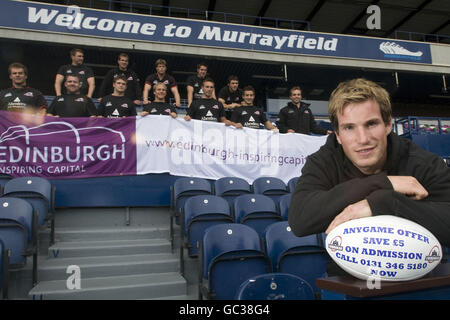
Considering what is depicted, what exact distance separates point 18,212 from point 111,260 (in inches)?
41.0

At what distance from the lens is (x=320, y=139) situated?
20.0 feet

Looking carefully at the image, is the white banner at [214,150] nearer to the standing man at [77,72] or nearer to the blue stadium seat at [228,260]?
the standing man at [77,72]

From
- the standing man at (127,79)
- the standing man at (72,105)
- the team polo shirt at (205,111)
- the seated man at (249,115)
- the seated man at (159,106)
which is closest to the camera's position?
the standing man at (72,105)

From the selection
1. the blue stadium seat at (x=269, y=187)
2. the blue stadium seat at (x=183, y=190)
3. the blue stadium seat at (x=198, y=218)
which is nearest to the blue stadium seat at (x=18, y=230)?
the blue stadium seat at (x=198, y=218)

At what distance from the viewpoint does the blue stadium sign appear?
28.3 feet

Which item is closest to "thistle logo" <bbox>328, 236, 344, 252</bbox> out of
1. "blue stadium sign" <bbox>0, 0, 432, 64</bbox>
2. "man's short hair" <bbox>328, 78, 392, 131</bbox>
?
"man's short hair" <bbox>328, 78, 392, 131</bbox>

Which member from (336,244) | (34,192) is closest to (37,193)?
(34,192)

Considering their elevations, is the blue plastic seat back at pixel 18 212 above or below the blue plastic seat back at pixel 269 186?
below

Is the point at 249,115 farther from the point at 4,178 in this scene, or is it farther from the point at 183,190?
the point at 4,178

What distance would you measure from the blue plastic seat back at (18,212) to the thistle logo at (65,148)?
112cm

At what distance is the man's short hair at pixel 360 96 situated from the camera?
141 centimetres

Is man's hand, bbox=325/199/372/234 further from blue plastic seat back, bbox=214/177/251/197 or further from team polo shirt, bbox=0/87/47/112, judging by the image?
team polo shirt, bbox=0/87/47/112
